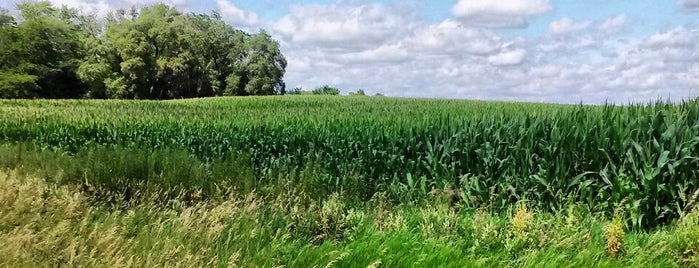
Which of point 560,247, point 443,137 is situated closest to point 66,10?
point 443,137

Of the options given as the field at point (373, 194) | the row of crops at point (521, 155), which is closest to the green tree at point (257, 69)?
the field at point (373, 194)

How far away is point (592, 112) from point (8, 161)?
10.8 m

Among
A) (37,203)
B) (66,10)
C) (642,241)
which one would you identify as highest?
(66,10)

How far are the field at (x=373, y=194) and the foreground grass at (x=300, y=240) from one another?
2 centimetres

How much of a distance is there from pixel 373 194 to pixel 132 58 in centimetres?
5247

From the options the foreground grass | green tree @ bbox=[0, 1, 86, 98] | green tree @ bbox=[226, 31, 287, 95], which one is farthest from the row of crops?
green tree @ bbox=[226, 31, 287, 95]

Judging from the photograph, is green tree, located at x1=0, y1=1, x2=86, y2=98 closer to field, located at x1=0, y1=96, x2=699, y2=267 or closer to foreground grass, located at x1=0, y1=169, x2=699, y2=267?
field, located at x1=0, y1=96, x2=699, y2=267

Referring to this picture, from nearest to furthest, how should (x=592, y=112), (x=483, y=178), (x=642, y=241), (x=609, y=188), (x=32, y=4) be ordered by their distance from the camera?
(x=642, y=241), (x=609, y=188), (x=483, y=178), (x=592, y=112), (x=32, y=4)

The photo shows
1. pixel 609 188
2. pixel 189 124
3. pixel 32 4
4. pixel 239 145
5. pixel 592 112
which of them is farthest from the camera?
pixel 32 4

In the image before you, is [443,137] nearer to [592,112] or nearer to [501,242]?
[592,112]

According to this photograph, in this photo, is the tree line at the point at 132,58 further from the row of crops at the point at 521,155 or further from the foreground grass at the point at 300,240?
the foreground grass at the point at 300,240

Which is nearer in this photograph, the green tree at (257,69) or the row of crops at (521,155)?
the row of crops at (521,155)

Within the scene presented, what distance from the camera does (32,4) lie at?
69.1 meters

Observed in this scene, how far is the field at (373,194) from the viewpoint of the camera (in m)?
5.71
